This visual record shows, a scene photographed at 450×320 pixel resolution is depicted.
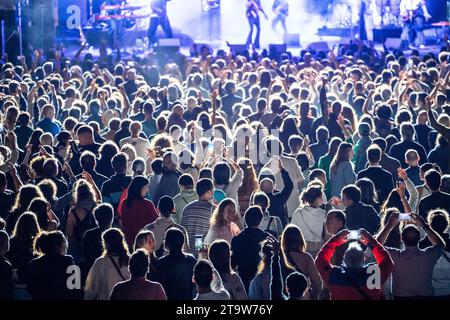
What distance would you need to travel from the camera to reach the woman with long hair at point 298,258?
6.73 m

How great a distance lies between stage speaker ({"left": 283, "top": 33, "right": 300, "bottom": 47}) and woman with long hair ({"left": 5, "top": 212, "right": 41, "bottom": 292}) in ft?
76.3

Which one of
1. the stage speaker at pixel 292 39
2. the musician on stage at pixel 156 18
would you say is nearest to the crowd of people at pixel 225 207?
the musician on stage at pixel 156 18

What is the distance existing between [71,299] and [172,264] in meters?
0.81

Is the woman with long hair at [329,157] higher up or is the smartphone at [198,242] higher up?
the woman with long hair at [329,157]

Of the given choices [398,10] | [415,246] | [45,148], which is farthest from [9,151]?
[398,10]

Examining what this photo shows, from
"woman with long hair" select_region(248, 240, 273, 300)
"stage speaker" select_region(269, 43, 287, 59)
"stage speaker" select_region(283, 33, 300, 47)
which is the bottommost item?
"woman with long hair" select_region(248, 240, 273, 300)

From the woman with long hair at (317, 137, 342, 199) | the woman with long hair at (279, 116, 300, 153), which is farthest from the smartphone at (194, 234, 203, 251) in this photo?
the woman with long hair at (279, 116, 300, 153)

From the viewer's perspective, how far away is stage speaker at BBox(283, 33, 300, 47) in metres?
29.7

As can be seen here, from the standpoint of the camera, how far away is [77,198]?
7750mm

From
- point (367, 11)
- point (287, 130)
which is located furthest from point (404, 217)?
point (367, 11)

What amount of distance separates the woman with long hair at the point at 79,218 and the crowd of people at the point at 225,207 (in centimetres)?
1

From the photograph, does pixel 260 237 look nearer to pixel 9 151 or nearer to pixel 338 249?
pixel 338 249

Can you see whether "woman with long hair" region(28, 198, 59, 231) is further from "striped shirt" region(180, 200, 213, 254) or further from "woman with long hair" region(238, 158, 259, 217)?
"woman with long hair" region(238, 158, 259, 217)

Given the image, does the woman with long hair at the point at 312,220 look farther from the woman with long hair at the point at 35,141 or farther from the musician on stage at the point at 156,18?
the musician on stage at the point at 156,18
